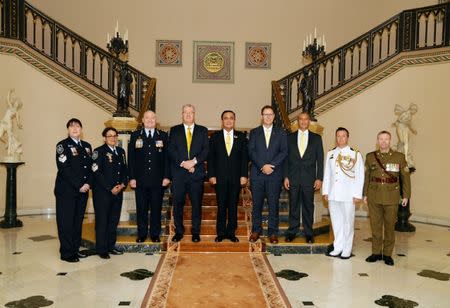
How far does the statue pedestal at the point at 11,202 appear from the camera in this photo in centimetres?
606

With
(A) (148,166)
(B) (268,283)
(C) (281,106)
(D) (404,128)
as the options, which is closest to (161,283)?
(B) (268,283)

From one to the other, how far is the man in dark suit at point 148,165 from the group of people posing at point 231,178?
0.04 ft

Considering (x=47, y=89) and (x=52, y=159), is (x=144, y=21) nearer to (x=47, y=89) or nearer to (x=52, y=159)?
(x=47, y=89)

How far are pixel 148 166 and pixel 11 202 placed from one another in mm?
2782

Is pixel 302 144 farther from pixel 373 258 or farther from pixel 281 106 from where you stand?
pixel 281 106

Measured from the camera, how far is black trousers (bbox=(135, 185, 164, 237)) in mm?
4621

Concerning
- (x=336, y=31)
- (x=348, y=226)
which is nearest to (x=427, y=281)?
(x=348, y=226)

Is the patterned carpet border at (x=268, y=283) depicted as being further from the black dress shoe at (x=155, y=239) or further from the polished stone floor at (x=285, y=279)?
the black dress shoe at (x=155, y=239)

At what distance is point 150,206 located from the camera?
4.68 metres

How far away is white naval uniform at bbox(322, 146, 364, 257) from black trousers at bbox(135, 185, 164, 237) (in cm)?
190

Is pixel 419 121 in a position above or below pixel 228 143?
above

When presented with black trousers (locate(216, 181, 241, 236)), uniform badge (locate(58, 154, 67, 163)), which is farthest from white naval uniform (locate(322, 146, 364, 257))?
uniform badge (locate(58, 154, 67, 163))

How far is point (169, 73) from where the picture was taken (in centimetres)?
927

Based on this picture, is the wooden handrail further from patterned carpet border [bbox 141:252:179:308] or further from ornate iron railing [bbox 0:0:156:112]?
patterned carpet border [bbox 141:252:179:308]
